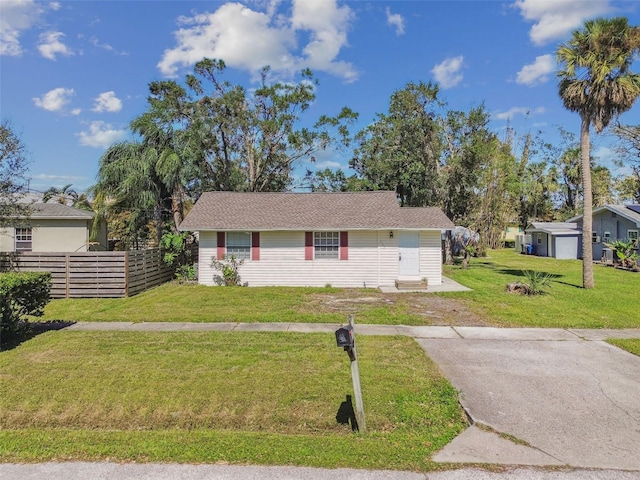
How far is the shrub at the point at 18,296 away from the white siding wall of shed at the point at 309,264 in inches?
310

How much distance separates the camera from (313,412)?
4.94m

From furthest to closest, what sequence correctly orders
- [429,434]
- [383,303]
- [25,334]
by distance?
[383,303], [25,334], [429,434]

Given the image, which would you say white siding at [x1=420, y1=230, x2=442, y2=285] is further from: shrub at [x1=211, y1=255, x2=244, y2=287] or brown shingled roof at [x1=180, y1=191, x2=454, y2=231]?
shrub at [x1=211, y1=255, x2=244, y2=287]

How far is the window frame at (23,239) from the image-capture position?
19.1 meters

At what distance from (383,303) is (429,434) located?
26.5 feet

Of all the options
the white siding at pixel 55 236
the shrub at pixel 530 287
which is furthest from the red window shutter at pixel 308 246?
the white siding at pixel 55 236

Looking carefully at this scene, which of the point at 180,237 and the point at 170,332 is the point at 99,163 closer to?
the point at 180,237

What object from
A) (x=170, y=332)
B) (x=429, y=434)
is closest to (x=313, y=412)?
(x=429, y=434)

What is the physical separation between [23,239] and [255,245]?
1229 centimetres

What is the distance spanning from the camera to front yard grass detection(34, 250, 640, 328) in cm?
1000

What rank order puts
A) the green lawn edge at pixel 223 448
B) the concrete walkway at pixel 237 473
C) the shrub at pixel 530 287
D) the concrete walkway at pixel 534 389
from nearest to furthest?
the concrete walkway at pixel 237 473
the green lawn edge at pixel 223 448
the concrete walkway at pixel 534 389
the shrub at pixel 530 287

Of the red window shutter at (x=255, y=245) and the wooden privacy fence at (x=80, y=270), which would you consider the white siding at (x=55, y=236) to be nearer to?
the wooden privacy fence at (x=80, y=270)

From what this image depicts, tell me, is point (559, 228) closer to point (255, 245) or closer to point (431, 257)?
point (431, 257)

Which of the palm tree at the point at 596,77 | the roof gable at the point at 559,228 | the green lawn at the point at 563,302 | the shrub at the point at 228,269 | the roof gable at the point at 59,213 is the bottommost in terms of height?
the green lawn at the point at 563,302
